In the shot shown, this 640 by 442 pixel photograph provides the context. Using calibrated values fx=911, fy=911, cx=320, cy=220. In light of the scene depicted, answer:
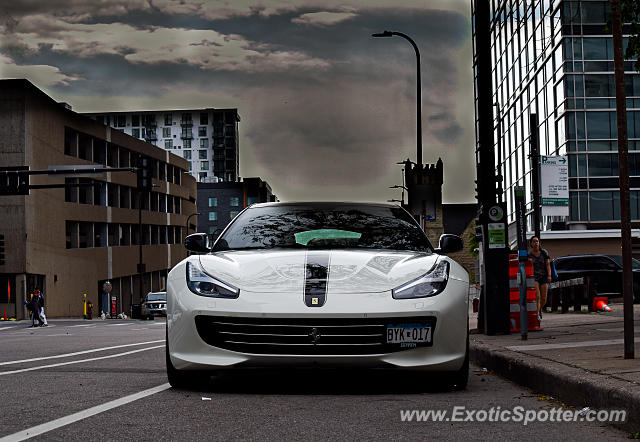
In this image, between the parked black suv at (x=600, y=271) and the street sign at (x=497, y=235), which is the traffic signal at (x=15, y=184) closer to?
the parked black suv at (x=600, y=271)

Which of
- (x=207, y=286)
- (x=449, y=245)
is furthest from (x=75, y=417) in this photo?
(x=449, y=245)

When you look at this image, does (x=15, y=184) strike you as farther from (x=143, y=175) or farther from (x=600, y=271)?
(x=600, y=271)

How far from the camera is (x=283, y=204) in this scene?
8.31m

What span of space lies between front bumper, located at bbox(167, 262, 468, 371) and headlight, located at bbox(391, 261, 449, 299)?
4 cm

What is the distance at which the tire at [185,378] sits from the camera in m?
6.74

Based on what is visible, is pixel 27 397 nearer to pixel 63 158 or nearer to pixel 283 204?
pixel 283 204

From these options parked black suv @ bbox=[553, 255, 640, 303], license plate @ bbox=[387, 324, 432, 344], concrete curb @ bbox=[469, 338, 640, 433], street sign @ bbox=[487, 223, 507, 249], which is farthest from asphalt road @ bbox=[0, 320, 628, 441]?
parked black suv @ bbox=[553, 255, 640, 303]

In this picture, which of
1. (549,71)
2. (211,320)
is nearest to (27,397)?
(211,320)

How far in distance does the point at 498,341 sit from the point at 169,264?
78.4m

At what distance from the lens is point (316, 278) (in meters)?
6.60

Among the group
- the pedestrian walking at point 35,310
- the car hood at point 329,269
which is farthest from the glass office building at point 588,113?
the car hood at point 329,269

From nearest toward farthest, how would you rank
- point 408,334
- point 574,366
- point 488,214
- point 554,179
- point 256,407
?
point 256,407, point 408,334, point 574,366, point 488,214, point 554,179

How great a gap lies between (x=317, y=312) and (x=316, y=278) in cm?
35

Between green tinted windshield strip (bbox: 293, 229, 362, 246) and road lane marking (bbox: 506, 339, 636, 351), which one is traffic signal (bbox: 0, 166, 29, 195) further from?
green tinted windshield strip (bbox: 293, 229, 362, 246)
